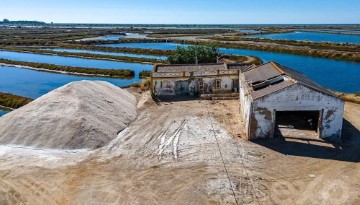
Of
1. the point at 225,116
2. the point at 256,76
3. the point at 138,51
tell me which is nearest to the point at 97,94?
the point at 225,116

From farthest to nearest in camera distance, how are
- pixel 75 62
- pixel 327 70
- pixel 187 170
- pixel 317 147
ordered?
pixel 75 62 → pixel 327 70 → pixel 317 147 → pixel 187 170

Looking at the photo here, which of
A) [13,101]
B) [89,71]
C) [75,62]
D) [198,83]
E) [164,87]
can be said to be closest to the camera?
[164,87]

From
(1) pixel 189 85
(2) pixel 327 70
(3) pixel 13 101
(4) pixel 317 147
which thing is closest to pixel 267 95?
(4) pixel 317 147

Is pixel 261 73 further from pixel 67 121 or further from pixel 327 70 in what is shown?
pixel 327 70

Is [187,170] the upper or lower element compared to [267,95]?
lower

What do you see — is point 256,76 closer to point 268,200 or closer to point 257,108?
point 257,108

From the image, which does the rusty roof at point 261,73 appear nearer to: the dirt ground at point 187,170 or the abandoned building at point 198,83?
the abandoned building at point 198,83
